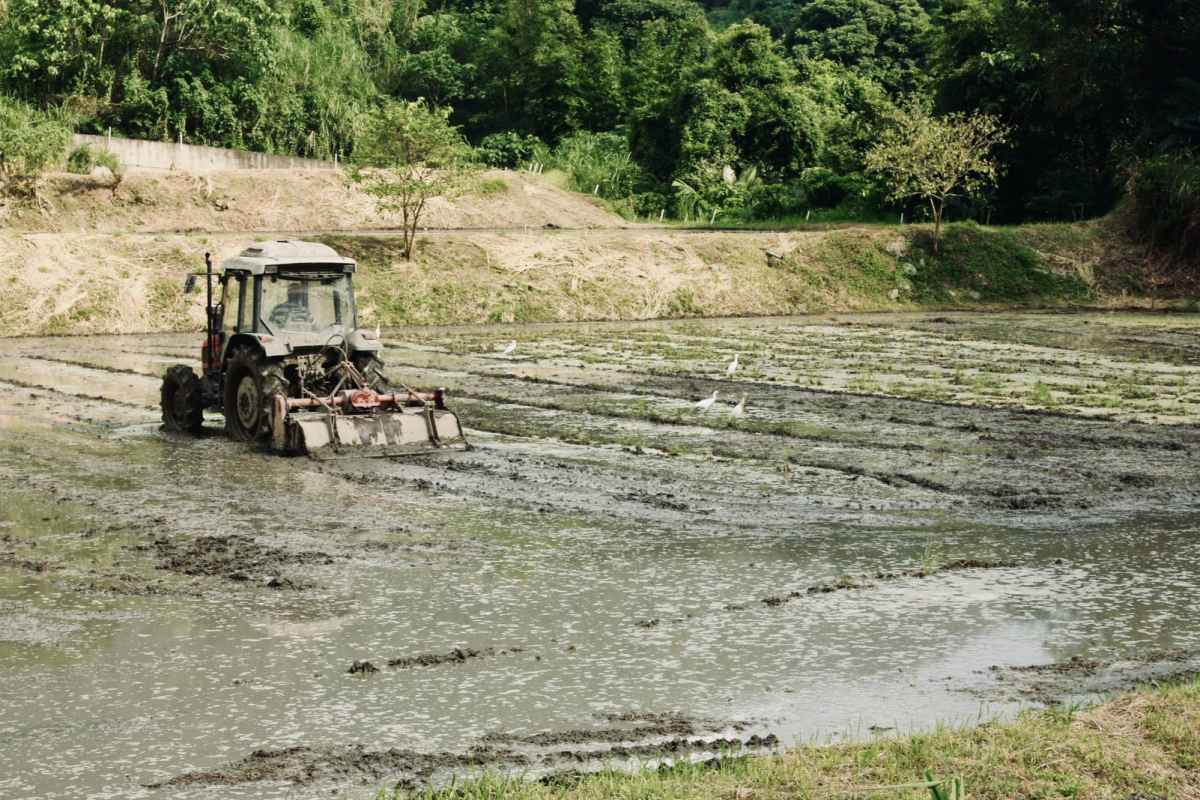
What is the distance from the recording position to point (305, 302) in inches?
747

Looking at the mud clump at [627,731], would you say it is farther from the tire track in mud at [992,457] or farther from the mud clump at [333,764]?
the tire track in mud at [992,457]

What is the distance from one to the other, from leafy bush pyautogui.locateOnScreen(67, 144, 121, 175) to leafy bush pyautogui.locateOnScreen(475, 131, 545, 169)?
832 inches

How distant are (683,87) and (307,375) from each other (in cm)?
4752

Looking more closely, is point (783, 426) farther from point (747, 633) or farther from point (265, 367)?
point (747, 633)

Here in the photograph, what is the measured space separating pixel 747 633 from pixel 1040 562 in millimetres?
3587

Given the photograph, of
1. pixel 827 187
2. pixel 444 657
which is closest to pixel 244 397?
pixel 444 657

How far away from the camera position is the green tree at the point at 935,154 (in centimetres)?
4822

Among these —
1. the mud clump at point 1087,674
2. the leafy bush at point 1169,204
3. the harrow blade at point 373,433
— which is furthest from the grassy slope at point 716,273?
the mud clump at point 1087,674

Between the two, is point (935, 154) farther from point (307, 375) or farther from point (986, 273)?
point (307, 375)

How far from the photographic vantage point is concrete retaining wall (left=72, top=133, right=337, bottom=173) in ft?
171

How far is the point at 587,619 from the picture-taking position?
1077 centimetres

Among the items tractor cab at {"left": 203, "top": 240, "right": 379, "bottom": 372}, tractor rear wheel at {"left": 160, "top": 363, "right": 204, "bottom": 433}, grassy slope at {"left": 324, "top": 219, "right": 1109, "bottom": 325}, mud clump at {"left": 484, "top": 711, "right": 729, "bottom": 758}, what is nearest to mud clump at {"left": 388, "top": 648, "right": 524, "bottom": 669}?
mud clump at {"left": 484, "top": 711, "right": 729, "bottom": 758}

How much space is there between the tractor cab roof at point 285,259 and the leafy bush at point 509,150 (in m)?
50.3

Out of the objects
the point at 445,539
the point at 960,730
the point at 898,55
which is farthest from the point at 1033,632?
the point at 898,55
